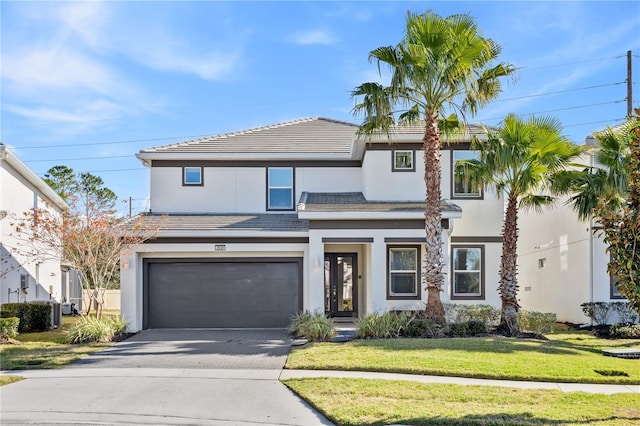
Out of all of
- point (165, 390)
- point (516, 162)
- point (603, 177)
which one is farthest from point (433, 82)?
point (165, 390)

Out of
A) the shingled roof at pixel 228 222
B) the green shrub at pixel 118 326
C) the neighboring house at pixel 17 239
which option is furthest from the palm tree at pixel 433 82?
the neighboring house at pixel 17 239

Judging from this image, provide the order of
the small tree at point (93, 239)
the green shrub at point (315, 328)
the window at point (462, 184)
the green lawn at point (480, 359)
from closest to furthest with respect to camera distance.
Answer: the green lawn at point (480, 359), the green shrub at point (315, 328), the small tree at point (93, 239), the window at point (462, 184)

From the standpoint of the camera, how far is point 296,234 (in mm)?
17688

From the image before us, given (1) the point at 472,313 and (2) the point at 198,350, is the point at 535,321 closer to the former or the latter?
(1) the point at 472,313

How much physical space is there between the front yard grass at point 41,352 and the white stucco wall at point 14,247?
2831 mm

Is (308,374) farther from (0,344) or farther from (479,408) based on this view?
(0,344)

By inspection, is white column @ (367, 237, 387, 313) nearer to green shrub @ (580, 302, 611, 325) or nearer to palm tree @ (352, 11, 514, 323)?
palm tree @ (352, 11, 514, 323)

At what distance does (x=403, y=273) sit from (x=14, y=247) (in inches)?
546

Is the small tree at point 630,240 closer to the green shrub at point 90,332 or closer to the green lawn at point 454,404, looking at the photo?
the green lawn at point 454,404

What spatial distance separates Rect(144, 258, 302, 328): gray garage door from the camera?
17.8m

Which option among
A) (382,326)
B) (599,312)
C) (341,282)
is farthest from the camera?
(341,282)

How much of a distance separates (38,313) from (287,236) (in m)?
8.24

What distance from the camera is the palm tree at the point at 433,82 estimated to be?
1461 centimetres

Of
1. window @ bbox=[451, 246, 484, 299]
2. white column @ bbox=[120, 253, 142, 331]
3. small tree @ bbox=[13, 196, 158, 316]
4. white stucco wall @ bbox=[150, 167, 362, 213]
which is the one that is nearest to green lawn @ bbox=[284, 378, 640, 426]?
small tree @ bbox=[13, 196, 158, 316]
